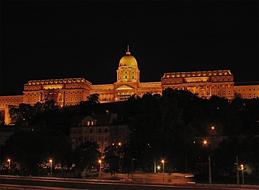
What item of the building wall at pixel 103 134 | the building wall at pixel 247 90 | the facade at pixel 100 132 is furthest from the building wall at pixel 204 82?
the building wall at pixel 103 134

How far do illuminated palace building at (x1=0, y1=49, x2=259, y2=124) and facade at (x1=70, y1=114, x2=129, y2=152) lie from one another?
56.0m

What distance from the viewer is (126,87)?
146m

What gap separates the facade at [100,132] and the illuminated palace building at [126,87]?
2203 inches

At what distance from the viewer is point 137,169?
54.6 meters

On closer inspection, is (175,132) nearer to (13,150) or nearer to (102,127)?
(13,150)

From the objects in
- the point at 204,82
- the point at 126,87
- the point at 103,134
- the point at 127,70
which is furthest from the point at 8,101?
the point at 103,134

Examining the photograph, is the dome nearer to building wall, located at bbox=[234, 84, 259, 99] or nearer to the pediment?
the pediment

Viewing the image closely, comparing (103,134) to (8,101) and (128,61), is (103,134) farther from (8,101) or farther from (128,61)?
(128,61)

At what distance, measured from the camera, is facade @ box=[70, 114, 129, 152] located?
7888cm

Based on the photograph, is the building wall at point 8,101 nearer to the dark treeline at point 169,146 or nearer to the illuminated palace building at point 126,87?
the illuminated palace building at point 126,87

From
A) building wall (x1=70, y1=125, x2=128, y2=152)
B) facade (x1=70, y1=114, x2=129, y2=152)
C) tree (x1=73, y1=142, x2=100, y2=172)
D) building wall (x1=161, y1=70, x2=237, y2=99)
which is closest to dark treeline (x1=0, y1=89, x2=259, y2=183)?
tree (x1=73, y1=142, x2=100, y2=172)

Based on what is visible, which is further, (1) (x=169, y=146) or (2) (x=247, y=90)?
(2) (x=247, y=90)

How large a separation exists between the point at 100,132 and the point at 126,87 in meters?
66.4

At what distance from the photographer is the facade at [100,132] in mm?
78875
